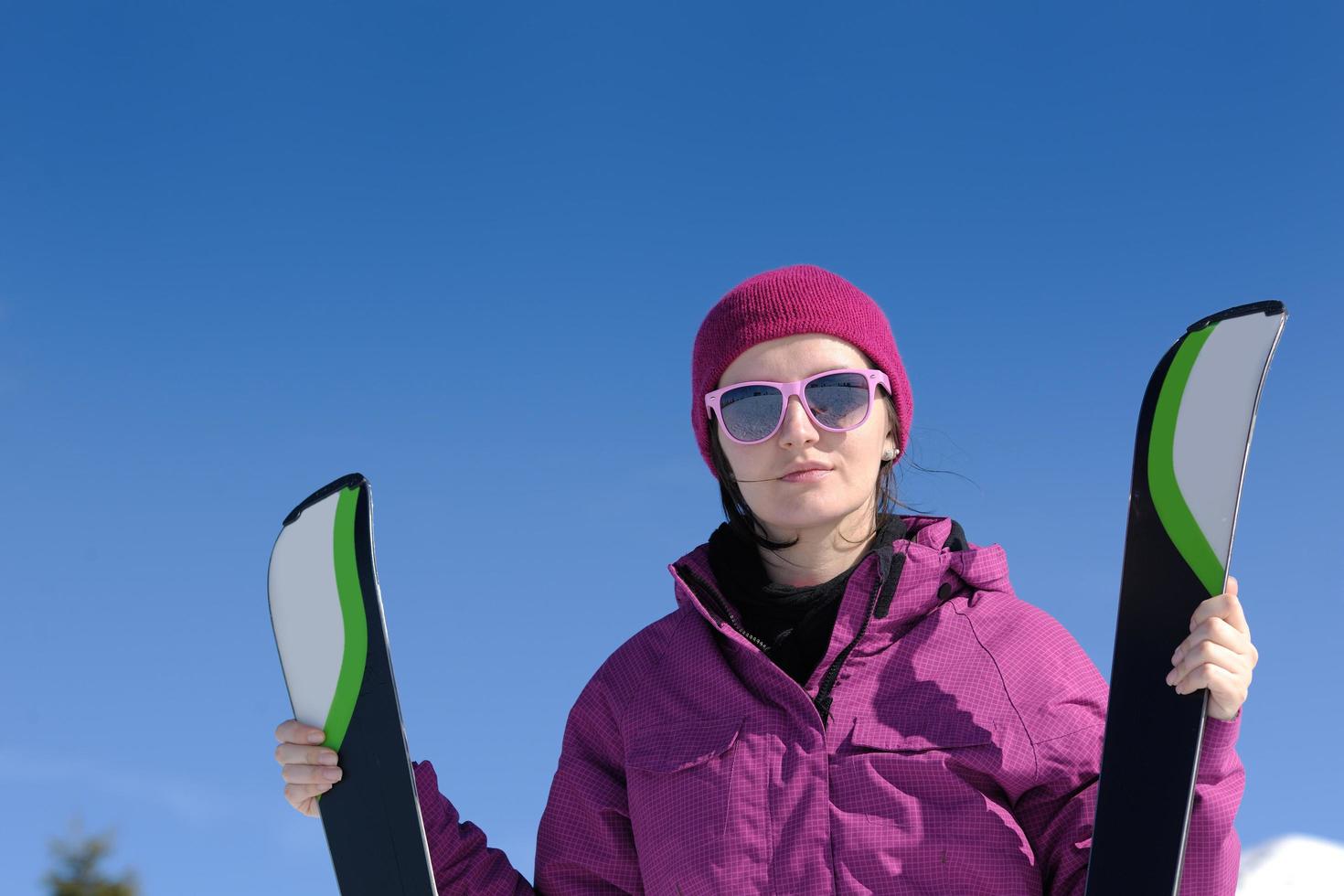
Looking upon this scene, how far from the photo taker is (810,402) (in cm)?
276

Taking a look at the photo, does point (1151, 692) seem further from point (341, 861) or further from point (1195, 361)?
point (341, 861)

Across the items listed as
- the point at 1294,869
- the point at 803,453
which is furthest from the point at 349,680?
the point at 1294,869

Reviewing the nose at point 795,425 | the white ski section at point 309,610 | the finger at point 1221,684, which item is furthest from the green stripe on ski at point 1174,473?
the white ski section at point 309,610

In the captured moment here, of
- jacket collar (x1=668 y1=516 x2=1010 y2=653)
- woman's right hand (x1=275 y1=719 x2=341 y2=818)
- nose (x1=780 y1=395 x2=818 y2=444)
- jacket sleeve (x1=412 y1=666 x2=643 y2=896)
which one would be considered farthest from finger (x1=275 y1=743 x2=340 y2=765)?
nose (x1=780 y1=395 x2=818 y2=444)

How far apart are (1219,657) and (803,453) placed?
0.95 m

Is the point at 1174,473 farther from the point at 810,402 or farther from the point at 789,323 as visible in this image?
the point at 789,323

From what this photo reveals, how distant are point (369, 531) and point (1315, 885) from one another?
28829 millimetres

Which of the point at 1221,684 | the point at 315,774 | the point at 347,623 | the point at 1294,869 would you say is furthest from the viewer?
the point at 1294,869

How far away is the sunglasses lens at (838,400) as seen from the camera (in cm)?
276

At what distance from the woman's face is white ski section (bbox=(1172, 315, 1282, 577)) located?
0.68m

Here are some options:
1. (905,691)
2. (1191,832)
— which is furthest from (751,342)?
(1191,832)

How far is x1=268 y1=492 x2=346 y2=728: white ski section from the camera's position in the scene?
294 centimetres

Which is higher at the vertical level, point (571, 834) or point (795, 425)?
point (795, 425)

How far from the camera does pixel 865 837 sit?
234 cm
